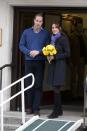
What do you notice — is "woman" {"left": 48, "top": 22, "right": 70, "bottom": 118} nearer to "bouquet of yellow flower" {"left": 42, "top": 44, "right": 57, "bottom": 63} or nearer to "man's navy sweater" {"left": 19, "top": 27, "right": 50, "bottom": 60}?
"bouquet of yellow flower" {"left": 42, "top": 44, "right": 57, "bottom": 63}

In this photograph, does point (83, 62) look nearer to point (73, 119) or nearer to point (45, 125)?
point (73, 119)

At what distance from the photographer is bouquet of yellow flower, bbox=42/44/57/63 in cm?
1012

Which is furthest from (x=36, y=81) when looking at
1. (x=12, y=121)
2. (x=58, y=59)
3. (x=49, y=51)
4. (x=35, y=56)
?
(x=12, y=121)

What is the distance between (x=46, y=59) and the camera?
10586 millimetres

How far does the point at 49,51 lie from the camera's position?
10133 mm

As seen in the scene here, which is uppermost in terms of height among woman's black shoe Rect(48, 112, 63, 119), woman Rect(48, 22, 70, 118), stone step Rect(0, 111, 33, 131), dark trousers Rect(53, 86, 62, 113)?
woman Rect(48, 22, 70, 118)

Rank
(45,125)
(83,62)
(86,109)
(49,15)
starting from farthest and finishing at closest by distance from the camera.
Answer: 1. (83,62)
2. (49,15)
3. (86,109)
4. (45,125)

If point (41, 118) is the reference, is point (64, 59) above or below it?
above

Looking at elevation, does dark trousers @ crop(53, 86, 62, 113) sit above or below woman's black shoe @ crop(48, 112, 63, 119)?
above

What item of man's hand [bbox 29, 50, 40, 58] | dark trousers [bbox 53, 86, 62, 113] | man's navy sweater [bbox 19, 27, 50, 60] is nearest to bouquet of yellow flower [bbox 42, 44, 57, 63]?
man's hand [bbox 29, 50, 40, 58]

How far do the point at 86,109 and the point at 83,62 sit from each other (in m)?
3.28

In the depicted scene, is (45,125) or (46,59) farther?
(46,59)

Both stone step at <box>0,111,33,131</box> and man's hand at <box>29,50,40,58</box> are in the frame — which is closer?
stone step at <box>0,111,33,131</box>

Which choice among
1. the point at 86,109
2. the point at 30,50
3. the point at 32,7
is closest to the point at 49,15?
the point at 32,7
